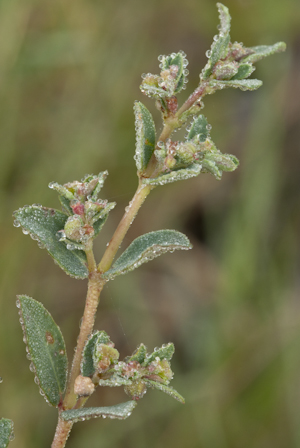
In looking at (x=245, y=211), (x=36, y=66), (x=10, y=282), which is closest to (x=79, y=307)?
(x=10, y=282)

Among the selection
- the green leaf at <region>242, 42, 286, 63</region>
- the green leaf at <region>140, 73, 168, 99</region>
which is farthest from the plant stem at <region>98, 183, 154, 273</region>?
the green leaf at <region>242, 42, 286, 63</region>

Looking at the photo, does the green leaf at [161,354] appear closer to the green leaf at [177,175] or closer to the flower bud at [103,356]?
the flower bud at [103,356]

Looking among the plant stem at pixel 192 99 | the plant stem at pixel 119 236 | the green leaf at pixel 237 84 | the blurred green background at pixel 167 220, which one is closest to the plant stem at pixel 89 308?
the plant stem at pixel 119 236

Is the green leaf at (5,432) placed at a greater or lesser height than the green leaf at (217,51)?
lesser

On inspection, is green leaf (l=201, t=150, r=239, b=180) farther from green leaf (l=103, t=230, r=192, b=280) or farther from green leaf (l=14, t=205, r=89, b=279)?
green leaf (l=14, t=205, r=89, b=279)

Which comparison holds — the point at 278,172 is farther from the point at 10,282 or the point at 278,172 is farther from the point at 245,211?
the point at 10,282

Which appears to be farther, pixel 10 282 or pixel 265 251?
pixel 265 251
